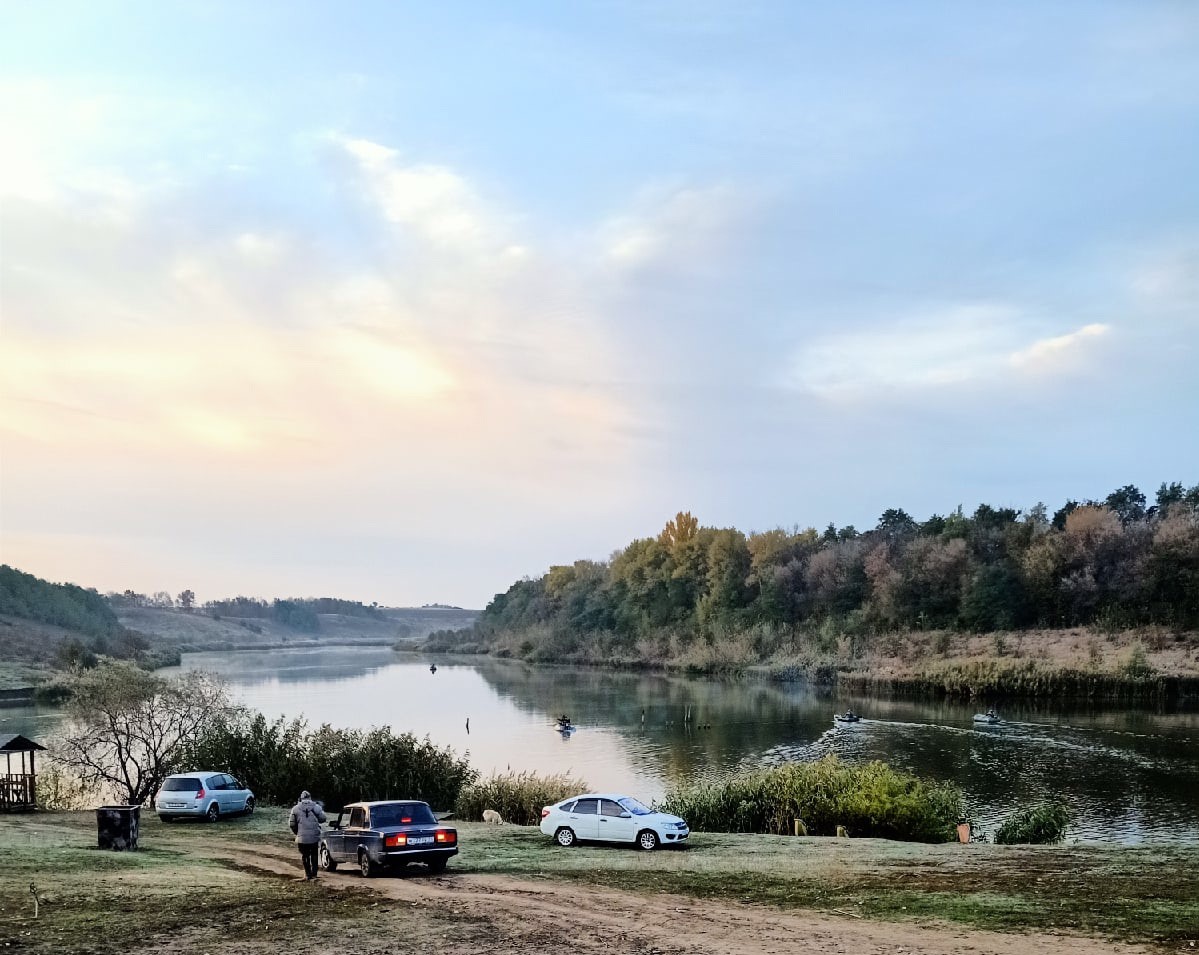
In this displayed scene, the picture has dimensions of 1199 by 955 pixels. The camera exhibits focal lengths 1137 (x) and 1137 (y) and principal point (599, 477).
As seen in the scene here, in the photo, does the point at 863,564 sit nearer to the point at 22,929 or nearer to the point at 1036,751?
the point at 1036,751

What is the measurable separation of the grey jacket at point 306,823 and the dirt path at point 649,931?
295 centimetres

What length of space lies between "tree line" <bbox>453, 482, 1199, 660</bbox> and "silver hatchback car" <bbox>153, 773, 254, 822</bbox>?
97.8m

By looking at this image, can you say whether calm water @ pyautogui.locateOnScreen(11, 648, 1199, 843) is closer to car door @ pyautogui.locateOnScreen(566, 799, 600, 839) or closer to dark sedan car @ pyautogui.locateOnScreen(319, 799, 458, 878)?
car door @ pyautogui.locateOnScreen(566, 799, 600, 839)

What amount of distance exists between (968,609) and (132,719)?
9663 centimetres

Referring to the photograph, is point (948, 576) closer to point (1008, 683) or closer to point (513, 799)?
point (1008, 683)

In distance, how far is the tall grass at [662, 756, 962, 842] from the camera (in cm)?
3572

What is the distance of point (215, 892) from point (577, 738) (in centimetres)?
5363

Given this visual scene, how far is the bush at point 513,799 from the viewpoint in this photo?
41125 mm

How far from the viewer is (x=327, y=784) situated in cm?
4400

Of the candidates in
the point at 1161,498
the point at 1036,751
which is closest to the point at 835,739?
the point at 1036,751

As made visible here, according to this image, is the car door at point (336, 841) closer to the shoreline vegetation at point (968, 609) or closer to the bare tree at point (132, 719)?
the bare tree at point (132, 719)

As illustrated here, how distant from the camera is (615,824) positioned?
98.8 ft

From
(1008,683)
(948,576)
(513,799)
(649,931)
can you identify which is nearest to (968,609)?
(948,576)

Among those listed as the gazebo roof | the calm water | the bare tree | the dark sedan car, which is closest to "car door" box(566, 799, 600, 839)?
the dark sedan car
